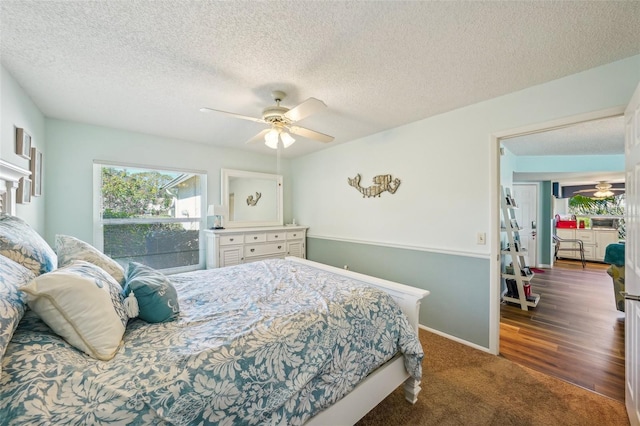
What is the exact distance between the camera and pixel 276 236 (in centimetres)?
410

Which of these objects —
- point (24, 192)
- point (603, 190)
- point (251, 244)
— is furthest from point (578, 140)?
point (24, 192)

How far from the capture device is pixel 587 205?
22.9 ft

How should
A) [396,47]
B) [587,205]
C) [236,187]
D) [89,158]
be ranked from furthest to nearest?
[587,205] < [236,187] < [89,158] < [396,47]

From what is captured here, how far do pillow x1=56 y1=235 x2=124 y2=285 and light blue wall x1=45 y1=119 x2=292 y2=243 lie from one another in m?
1.92

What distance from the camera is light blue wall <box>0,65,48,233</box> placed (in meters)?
1.74

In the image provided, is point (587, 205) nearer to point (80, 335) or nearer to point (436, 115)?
point (436, 115)

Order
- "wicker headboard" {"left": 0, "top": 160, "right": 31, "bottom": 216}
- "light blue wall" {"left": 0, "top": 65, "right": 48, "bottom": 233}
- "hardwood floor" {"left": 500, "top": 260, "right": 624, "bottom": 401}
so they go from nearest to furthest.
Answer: "wicker headboard" {"left": 0, "top": 160, "right": 31, "bottom": 216} < "light blue wall" {"left": 0, "top": 65, "right": 48, "bottom": 233} < "hardwood floor" {"left": 500, "top": 260, "right": 624, "bottom": 401}

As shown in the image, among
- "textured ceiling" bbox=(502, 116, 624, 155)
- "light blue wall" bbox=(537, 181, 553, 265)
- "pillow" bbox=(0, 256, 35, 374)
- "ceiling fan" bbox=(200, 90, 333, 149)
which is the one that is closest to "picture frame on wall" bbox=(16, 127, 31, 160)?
"ceiling fan" bbox=(200, 90, 333, 149)

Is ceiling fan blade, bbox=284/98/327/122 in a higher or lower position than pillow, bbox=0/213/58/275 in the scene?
higher

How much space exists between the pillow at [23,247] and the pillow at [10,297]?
74mm

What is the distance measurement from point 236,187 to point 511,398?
3980mm

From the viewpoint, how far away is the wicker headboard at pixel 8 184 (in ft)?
5.22

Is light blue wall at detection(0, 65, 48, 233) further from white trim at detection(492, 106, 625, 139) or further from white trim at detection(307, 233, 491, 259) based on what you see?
white trim at detection(492, 106, 625, 139)

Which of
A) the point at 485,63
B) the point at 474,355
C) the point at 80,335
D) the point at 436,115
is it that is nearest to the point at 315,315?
the point at 80,335
